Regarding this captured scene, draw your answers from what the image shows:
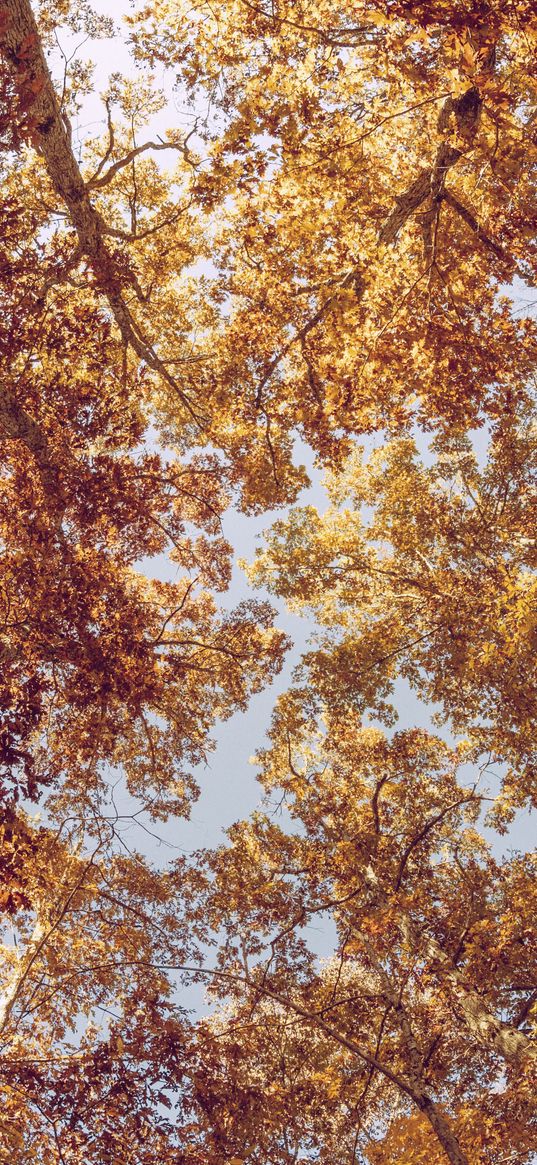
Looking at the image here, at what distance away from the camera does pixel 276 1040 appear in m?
7.52

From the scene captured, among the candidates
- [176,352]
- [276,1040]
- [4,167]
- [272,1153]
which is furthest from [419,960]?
[4,167]

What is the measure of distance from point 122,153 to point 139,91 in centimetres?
108

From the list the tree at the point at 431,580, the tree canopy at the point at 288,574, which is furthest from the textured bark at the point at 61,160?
the tree at the point at 431,580

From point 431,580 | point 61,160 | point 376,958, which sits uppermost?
point 61,160

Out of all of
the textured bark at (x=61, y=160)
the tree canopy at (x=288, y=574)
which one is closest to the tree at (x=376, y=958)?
the tree canopy at (x=288, y=574)

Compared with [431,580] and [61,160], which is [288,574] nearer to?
[431,580]

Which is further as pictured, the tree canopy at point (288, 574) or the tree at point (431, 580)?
the tree at point (431, 580)

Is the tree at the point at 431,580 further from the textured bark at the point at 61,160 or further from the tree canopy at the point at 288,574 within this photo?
the textured bark at the point at 61,160

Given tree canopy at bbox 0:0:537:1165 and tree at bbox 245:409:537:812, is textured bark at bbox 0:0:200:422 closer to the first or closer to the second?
tree canopy at bbox 0:0:537:1165

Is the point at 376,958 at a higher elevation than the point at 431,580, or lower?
lower

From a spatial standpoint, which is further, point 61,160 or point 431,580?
point 431,580

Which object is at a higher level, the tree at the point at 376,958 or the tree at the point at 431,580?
the tree at the point at 431,580

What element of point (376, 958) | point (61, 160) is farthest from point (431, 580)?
point (61, 160)

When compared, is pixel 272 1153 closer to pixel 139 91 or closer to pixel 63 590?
pixel 63 590
